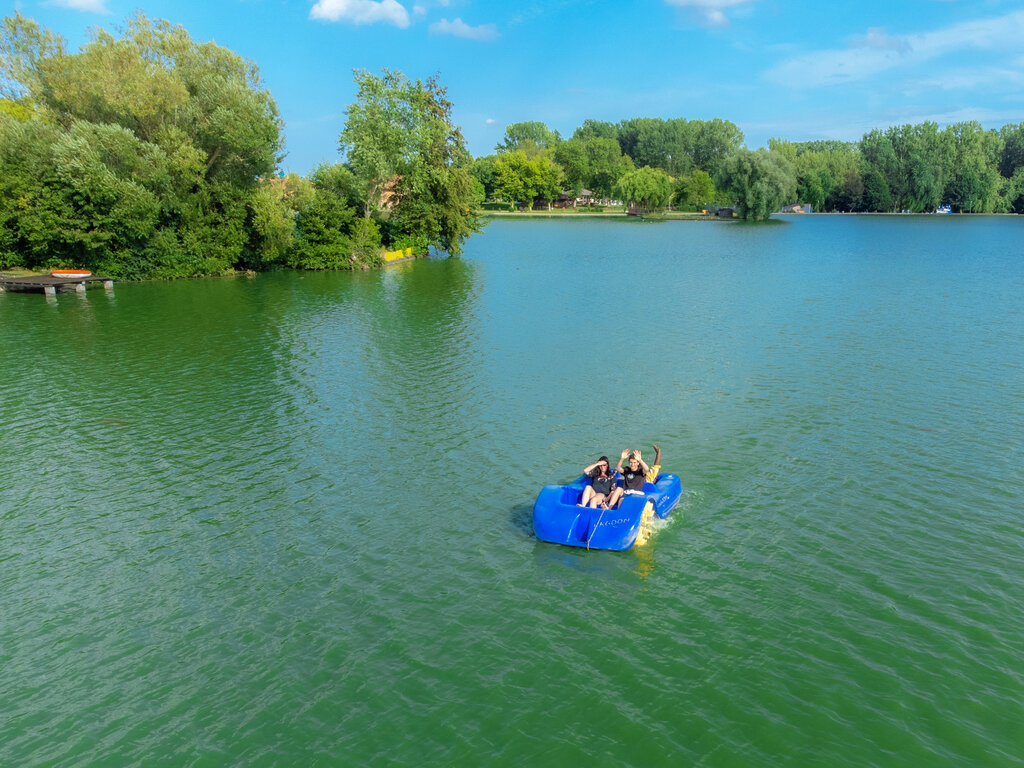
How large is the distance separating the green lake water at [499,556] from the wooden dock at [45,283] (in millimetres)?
13598

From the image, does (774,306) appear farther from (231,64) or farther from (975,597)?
(231,64)

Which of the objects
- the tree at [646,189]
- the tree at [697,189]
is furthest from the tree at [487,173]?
the tree at [697,189]

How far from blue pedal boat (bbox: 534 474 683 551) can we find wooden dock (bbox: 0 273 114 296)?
42044 mm

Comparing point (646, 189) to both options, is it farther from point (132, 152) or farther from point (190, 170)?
point (132, 152)

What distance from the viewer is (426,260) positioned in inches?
2532

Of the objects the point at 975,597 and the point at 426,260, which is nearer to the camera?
the point at 975,597

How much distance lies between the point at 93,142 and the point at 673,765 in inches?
2005

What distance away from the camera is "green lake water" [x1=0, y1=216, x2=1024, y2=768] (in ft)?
33.1

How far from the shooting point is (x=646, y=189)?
A: 456ft

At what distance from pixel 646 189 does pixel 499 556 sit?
134750mm

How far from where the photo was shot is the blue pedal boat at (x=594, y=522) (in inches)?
566

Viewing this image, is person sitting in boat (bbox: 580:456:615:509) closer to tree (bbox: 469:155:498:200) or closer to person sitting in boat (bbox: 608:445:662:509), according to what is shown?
person sitting in boat (bbox: 608:445:662:509)

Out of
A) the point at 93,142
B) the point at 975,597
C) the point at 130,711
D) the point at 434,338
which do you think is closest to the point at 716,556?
the point at 975,597

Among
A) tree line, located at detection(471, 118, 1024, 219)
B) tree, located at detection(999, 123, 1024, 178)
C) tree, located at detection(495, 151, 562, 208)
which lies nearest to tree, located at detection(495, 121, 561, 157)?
tree line, located at detection(471, 118, 1024, 219)
